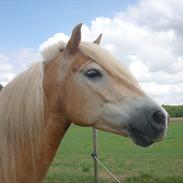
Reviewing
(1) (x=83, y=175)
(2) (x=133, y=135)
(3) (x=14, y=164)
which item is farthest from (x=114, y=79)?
(1) (x=83, y=175)

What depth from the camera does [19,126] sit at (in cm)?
274

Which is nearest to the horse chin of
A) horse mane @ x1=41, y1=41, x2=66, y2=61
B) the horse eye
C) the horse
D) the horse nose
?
the horse

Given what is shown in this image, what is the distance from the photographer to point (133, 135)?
262 cm

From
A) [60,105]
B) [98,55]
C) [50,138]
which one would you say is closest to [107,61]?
[98,55]

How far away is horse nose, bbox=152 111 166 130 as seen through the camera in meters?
2.51

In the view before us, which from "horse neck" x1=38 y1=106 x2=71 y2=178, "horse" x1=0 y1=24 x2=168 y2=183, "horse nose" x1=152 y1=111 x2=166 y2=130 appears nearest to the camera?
"horse nose" x1=152 y1=111 x2=166 y2=130

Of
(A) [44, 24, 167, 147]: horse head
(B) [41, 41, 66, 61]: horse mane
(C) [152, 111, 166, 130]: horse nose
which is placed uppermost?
(B) [41, 41, 66, 61]: horse mane

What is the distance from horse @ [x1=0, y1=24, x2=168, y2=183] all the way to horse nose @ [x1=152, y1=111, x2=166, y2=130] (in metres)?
0.14

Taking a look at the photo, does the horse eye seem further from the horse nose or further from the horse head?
the horse nose

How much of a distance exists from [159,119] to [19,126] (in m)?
0.94

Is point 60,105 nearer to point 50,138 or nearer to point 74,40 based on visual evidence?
point 50,138

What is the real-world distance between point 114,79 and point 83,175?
712 centimetres

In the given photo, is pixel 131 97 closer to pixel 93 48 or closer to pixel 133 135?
pixel 133 135

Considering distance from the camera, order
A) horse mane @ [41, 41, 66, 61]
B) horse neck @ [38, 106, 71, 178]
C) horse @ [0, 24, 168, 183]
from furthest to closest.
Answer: horse mane @ [41, 41, 66, 61], horse neck @ [38, 106, 71, 178], horse @ [0, 24, 168, 183]
